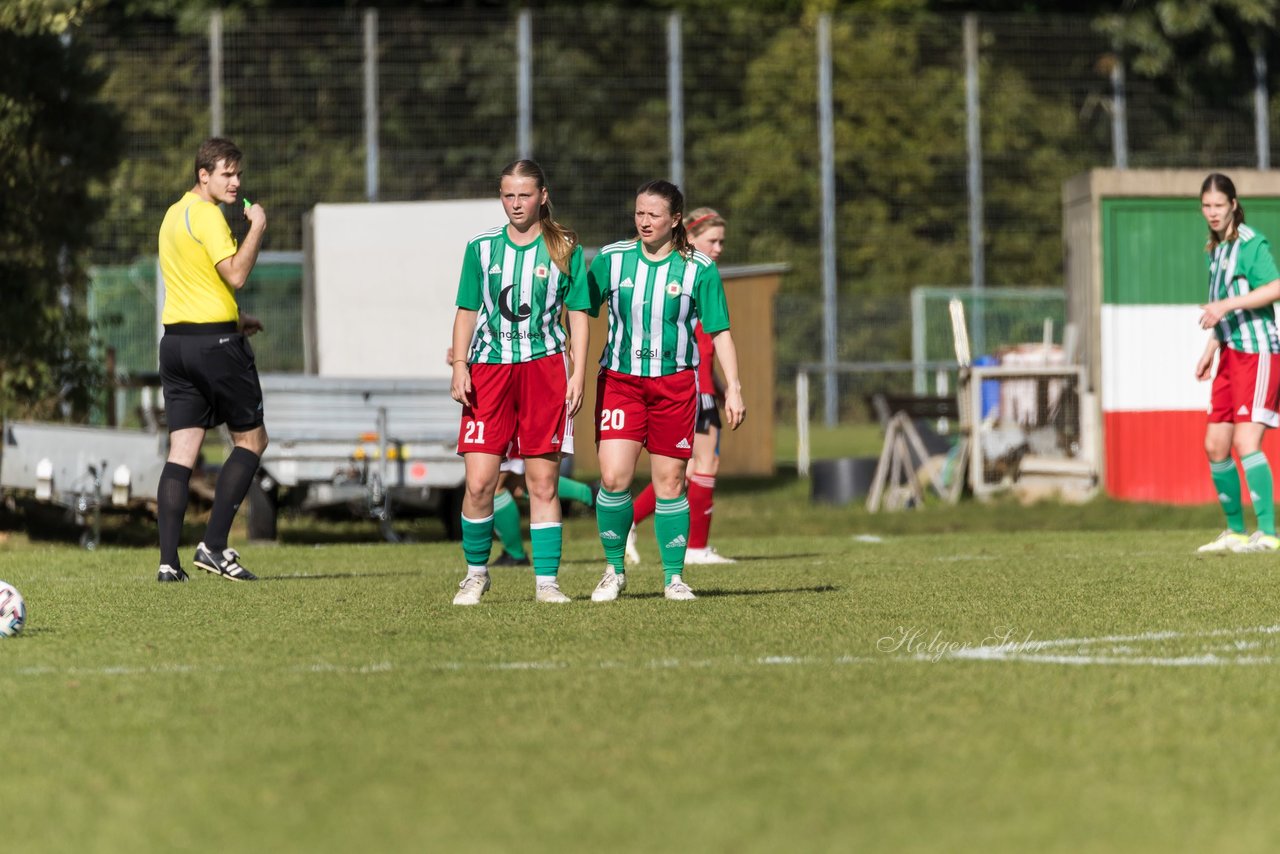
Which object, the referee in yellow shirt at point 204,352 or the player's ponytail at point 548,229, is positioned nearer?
the player's ponytail at point 548,229

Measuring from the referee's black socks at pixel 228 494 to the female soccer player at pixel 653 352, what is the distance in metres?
2.06

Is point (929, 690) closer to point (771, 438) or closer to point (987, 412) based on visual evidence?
point (987, 412)

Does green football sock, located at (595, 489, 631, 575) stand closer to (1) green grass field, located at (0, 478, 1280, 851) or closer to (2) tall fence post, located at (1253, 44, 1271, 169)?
(1) green grass field, located at (0, 478, 1280, 851)

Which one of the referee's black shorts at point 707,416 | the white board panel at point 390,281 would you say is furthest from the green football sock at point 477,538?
the white board panel at point 390,281

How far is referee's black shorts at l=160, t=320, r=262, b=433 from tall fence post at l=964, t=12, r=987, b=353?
73.1 feet

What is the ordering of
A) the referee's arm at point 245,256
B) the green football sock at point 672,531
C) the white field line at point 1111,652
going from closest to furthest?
the white field line at point 1111,652 → the green football sock at point 672,531 → the referee's arm at point 245,256

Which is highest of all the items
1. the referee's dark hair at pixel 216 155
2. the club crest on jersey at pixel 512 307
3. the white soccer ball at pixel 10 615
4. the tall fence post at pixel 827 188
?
the tall fence post at pixel 827 188

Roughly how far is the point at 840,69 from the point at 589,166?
456 centimetres

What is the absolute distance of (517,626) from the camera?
7066 mm

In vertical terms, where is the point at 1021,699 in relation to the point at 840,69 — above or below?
below

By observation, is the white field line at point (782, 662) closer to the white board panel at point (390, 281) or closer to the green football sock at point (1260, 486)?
the green football sock at point (1260, 486)

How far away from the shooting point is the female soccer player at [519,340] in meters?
7.93

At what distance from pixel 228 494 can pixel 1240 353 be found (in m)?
5.57

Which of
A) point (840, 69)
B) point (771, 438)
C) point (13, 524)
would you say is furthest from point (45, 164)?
point (840, 69)
